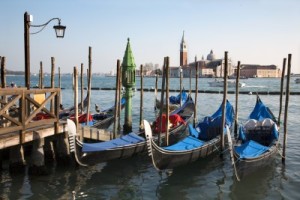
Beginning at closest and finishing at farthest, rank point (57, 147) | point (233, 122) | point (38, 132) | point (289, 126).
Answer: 1. point (38, 132)
2. point (57, 147)
3. point (233, 122)
4. point (289, 126)

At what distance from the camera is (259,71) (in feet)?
442

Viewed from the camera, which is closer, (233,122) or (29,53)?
(29,53)

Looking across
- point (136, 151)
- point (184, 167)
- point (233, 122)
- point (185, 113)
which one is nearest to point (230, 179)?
point (184, 167)

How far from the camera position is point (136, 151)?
363 inches

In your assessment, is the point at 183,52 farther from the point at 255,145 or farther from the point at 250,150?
the point at 250,150

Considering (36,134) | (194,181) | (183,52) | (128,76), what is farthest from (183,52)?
(36,134)

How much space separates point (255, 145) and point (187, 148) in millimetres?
1701

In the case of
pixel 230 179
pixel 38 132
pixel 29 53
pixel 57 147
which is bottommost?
pixel 230 179

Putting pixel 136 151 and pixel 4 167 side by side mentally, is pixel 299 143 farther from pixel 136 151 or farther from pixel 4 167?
pixel 4 167

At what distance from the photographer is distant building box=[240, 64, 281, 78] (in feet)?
440

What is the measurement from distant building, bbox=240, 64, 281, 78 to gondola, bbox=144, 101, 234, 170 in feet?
411

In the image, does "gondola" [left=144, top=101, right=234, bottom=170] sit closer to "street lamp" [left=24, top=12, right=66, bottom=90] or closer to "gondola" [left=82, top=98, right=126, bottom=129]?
"street lamp" [left=24, top=12, right=66, bottom=90]

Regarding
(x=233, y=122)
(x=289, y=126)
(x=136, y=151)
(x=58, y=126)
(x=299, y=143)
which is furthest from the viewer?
(x=289, y=126)

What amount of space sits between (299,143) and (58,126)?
328 inches
